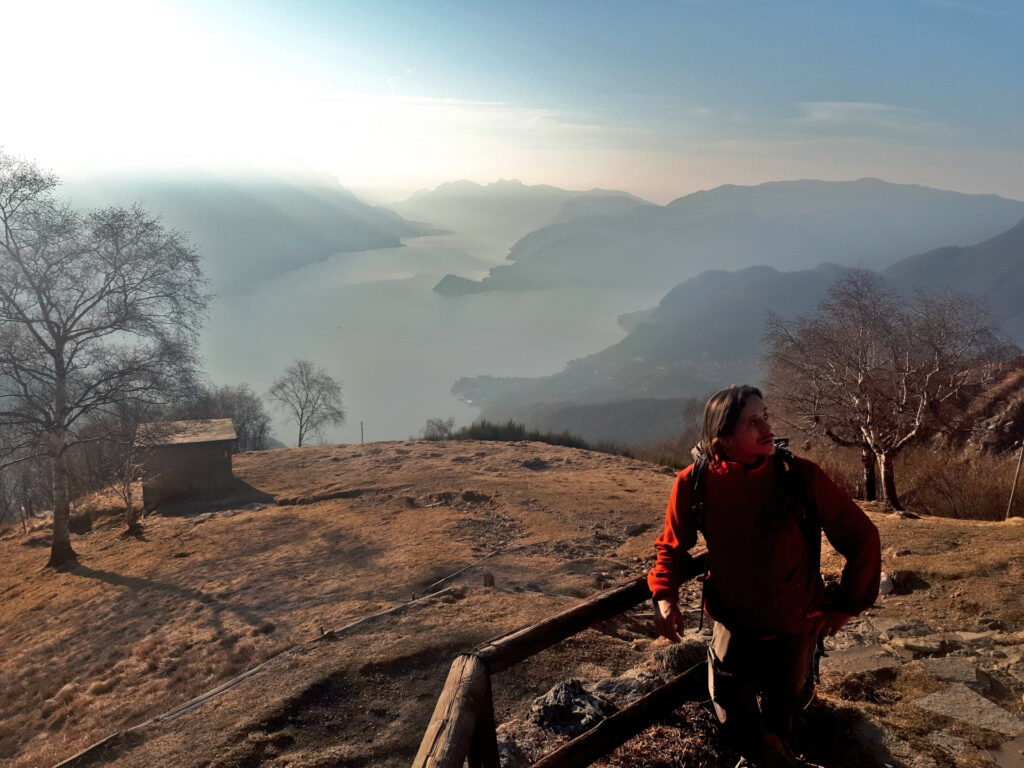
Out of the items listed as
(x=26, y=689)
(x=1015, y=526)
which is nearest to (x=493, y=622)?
(x=1015, y=526)

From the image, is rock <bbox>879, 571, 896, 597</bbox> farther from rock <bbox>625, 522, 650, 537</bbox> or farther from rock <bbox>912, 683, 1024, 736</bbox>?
rock <bbox>625, 522, 650, 537</bbox>

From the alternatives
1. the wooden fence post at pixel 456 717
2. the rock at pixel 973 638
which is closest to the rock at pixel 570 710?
the wooden fence post at pixel 456 717

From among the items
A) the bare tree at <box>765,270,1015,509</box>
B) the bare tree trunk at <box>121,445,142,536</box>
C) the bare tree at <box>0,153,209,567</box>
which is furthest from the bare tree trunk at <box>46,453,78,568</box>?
the bare tree at <box>765,270,1015,509</box>

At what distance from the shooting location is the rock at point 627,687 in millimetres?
4324

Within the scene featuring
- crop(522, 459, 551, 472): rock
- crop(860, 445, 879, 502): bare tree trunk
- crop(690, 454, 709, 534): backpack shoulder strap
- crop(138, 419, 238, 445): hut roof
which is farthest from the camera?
crop(522, 459, 551, 472): rock

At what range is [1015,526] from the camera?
8172mm

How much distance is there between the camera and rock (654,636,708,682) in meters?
4.30

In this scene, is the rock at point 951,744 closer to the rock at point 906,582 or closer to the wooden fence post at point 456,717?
the wooden fence post at point 456,717

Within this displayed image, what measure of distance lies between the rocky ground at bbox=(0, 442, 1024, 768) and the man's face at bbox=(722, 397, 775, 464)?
1.83 metres

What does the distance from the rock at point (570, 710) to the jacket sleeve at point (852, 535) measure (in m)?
2.27

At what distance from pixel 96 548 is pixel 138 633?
9.02m

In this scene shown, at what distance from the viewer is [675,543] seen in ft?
8.82

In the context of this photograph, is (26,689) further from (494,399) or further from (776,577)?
(494,399)

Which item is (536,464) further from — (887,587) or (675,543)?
(675,543)
